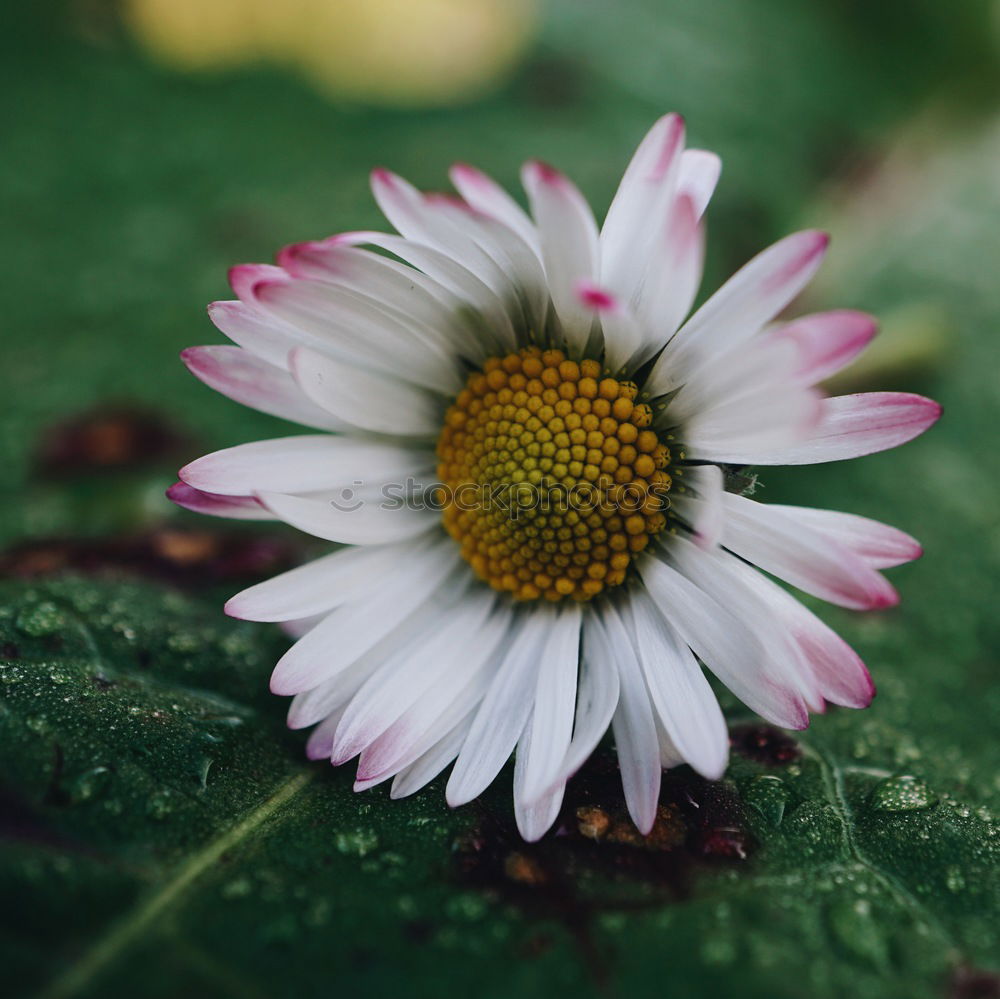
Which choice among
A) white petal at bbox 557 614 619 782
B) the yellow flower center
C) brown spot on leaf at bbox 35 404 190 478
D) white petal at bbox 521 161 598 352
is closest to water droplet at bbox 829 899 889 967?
white petal at bbox 557 614 619 782

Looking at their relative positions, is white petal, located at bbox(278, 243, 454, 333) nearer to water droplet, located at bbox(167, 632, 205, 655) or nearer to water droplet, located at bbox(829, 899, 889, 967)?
water droplet, located at bbox(167, 632, 205, 655)

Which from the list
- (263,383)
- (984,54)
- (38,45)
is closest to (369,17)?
(38,45)

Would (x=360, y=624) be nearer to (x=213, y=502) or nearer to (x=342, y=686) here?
(x=342, y=686)

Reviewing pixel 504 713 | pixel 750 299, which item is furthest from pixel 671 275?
pixel 504 713

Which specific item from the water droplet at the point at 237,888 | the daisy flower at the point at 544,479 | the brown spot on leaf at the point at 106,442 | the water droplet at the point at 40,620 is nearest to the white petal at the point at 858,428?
the daisy flower at the point at 544,479

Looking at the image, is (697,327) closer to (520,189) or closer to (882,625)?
(882,625)

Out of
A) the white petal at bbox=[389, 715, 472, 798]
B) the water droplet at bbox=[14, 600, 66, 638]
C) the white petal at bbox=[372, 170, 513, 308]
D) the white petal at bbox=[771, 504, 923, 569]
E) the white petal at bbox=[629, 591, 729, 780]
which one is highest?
the white petal at bbox=[372, 170, 513, 308]
